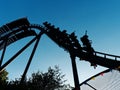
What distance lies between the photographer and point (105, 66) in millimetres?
14555

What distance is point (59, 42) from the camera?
18.6 metres

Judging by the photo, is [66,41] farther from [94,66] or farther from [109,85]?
[109,85]

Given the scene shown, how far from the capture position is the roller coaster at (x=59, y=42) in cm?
1459

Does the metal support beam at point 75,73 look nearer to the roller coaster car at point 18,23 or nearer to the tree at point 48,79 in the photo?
the roller coaster car at point 18,23

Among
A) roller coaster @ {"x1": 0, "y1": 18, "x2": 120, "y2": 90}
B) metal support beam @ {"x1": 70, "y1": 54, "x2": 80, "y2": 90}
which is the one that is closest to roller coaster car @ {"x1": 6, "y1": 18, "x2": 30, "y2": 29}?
roller coaster @ {"x1": 0, "y1": 18, "x2": 120, "y2": 90}

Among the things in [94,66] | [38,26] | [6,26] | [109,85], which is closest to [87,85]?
[109,85]

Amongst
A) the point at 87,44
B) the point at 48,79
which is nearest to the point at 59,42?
the point at 87,44

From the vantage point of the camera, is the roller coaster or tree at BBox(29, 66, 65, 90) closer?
the roller coaster

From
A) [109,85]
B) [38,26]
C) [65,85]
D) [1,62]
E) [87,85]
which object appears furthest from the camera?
[65,85]

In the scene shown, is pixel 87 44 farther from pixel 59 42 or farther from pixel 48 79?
pixel 48 79

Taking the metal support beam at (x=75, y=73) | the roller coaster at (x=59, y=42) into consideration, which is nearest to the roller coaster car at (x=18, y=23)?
the roller coaster at (x=59, y=42)

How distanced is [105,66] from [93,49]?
1.71 meters

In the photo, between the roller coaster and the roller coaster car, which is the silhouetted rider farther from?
the roller coaster car

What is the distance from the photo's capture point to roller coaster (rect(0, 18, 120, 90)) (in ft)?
47.9
